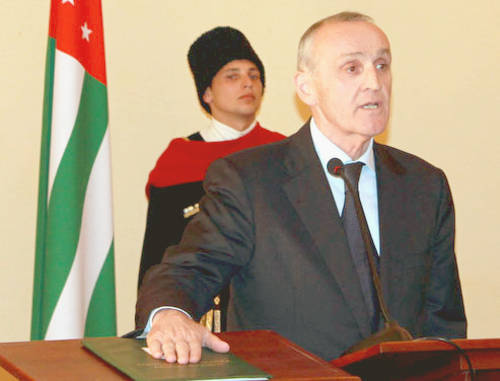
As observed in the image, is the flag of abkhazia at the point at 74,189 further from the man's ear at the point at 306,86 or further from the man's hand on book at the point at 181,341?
the man's hand on book at the point at 181,341

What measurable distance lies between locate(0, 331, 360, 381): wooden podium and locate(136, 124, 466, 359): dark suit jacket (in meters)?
0.49

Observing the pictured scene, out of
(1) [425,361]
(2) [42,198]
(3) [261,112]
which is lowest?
(1) [425,361]

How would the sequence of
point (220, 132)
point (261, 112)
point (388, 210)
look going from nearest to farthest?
point (388, 210), point (220, 132), point (261, 112)

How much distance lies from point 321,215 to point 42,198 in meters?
1.78

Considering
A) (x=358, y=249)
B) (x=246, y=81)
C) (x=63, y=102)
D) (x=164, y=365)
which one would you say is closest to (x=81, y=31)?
(x=63, y=102)

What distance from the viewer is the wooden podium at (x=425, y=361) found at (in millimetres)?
1442

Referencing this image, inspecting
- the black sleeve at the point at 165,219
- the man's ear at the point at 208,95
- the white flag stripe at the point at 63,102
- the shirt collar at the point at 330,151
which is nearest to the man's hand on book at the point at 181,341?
the shirt collar at the point at 330,151

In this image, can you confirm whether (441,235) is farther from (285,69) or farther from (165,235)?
(285,69)

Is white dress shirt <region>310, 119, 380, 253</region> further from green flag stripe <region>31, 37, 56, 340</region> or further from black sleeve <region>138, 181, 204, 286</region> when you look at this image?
black sleeve <region>138, 181, 204, 286</region>

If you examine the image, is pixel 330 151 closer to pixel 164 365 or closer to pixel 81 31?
pixel 164 365

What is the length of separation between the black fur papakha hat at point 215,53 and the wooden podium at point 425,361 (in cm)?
312

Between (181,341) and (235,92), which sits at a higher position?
(235,92)

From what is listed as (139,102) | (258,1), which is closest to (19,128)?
(139,102)

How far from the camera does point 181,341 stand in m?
1.60
